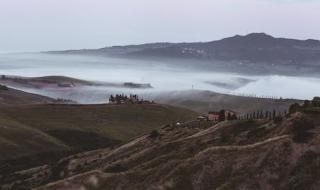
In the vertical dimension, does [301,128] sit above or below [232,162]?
above

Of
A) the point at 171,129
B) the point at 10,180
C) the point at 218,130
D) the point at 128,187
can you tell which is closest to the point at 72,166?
the point at 10,180

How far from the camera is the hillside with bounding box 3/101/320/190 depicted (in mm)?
107312

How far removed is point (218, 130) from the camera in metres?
149

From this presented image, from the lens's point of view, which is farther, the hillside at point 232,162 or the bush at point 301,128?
the bush at point 301,128

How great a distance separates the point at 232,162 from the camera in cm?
11488

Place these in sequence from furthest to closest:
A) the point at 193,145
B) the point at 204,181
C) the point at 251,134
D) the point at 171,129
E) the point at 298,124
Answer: the point at 171,129
the point at 193,145
the point at 251,134
the point at 298,124
the point at 204,181

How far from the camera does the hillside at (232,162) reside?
352ft

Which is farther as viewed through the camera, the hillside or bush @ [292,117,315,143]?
bush @ [292,117,315,143]

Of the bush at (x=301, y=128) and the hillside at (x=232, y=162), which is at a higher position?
the bush at (x=301, y=128)

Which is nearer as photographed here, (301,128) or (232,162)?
(232,162)

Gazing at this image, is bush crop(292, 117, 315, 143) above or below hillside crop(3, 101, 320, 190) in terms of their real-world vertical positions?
above

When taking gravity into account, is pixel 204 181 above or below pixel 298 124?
below

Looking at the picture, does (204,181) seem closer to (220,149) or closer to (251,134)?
(220,149)

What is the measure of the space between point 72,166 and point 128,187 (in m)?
65.8
